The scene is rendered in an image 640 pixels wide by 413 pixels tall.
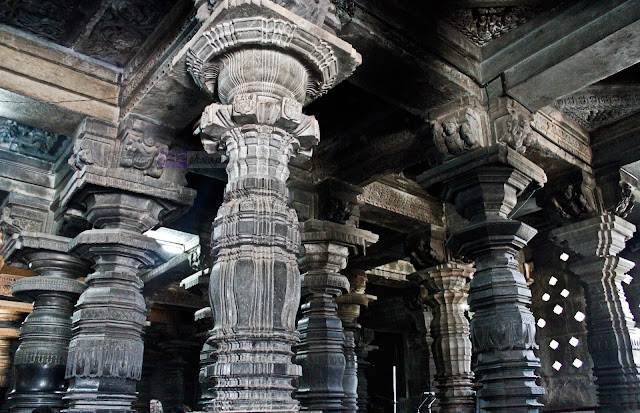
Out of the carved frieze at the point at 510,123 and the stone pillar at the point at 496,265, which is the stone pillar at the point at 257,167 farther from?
the carved frieze at the point at 510,123

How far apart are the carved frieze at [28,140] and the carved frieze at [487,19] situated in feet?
15.2

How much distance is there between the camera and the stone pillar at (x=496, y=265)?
487 centimetres

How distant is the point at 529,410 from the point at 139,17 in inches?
188

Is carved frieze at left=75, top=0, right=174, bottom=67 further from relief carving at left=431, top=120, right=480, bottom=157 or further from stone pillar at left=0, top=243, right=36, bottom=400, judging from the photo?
stone pillar at left=0, top=243, right=36, bottom=400

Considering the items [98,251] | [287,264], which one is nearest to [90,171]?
[98,251]

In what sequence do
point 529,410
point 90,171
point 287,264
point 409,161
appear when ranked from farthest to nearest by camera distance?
point 409,161, point 90,171, point 529,410, point 287,264

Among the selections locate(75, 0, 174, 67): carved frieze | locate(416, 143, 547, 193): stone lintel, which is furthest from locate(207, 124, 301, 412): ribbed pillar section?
locate(416, 143, 547, 193): stone lintel

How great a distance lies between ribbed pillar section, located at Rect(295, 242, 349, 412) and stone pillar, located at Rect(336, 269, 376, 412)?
0.66 m

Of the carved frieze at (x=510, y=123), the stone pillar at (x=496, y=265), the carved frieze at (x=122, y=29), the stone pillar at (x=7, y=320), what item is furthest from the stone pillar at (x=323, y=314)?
the stone pillar at (x=7, y=320)

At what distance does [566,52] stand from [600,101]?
1.98 metres

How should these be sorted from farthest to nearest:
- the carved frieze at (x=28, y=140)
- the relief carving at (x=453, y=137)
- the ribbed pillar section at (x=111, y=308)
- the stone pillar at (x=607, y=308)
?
the carved frieze at (x=28, y=140) < the stone pillar at (x=607, y=308) < the relief carving at (x=453, y=137) < the ribbed pillar section at (x=111, y=308)

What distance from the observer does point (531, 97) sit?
569 cm

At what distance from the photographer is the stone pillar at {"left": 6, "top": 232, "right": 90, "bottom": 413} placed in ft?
20.1

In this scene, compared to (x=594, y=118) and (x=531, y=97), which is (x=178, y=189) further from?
(x=594, y=118)
